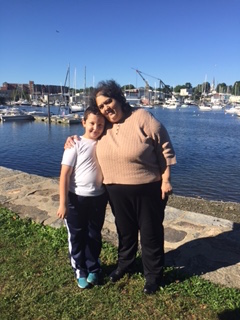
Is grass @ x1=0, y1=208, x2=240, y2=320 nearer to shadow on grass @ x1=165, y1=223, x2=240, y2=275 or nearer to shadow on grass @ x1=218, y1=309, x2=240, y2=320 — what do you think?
shadow on grass @ x1=218, y1=309, x2=240, y2=320

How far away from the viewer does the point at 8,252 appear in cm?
333

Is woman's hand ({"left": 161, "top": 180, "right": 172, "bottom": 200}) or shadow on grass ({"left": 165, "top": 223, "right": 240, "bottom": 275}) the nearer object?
woman's hand ({"left": 161, "top": 180, "right": 172, "bottom": 200})

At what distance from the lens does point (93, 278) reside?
2.76 meters

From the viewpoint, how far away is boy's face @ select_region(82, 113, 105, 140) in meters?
2.53

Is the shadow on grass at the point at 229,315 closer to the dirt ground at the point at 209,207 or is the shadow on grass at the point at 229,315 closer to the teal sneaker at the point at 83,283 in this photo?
the teal sneaker at the point at 83,283

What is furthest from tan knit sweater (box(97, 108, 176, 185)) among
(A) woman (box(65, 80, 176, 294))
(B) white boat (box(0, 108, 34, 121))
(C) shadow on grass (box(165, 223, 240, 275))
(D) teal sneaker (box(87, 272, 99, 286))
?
(B) white boat (box(0, 108, 34, 121))

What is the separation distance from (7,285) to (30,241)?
878mm

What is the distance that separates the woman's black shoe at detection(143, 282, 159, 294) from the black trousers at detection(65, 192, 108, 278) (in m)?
0.47

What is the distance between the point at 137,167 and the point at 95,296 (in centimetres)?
118

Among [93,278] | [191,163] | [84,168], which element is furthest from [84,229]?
[191,163]

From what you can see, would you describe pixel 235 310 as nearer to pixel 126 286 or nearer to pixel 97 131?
pixel 126 286

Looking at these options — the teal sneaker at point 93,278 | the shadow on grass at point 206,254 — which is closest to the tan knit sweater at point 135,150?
the teal sneaker at point 93,278

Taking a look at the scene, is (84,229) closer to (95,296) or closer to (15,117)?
(95,296)

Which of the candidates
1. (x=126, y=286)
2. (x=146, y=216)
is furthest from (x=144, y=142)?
(x=126, y=286)
